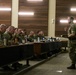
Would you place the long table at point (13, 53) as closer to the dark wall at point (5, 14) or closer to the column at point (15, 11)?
the column at point (15, 11)

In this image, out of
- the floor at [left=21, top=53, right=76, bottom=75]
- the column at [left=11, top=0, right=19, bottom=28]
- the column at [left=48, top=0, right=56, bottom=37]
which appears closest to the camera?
the floor at [left=21, top=53, right=76, bottom=75]

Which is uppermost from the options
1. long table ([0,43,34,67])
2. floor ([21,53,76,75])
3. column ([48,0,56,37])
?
column ([48,0,56,37])

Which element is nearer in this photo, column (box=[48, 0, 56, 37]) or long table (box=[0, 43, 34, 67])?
long table (box=[0, 43, 34, 67])

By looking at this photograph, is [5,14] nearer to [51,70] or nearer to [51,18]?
[51,18]

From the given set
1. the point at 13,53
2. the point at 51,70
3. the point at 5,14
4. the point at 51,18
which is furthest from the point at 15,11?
the point at 13,53

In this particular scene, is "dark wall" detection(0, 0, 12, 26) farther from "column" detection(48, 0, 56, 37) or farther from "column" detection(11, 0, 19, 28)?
"column" detection(48, 0, 56, 37)

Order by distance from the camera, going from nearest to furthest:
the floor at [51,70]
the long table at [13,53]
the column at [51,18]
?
the long table at [13,53] → the floor at [51,70] → the column at [51,18]

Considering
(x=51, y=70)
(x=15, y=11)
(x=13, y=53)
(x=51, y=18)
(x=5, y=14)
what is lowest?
(x=51, y=70)

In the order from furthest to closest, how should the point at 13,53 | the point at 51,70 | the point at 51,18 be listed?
the point at 51,18 < the point at 51,70 < the point at 13,53

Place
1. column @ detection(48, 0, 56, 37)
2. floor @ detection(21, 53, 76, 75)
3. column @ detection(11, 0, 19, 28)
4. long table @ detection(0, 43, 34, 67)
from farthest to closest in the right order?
column @ detection(11, 0, 19, 28)
column @ detection(48, 0, 56, 37)
floor @ detection(21, 53, 76, 75)
long table @ detection(0, 43, 34, 67)

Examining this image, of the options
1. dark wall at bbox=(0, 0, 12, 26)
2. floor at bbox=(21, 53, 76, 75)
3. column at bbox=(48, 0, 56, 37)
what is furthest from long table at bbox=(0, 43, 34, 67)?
dark wall at bbox=(0, 0, 12, 26)

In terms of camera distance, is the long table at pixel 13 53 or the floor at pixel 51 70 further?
the floor at pixel 51 70

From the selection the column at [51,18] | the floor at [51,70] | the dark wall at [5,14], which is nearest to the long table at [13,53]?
the floor at [51,70]

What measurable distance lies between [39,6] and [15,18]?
82.9 inches
